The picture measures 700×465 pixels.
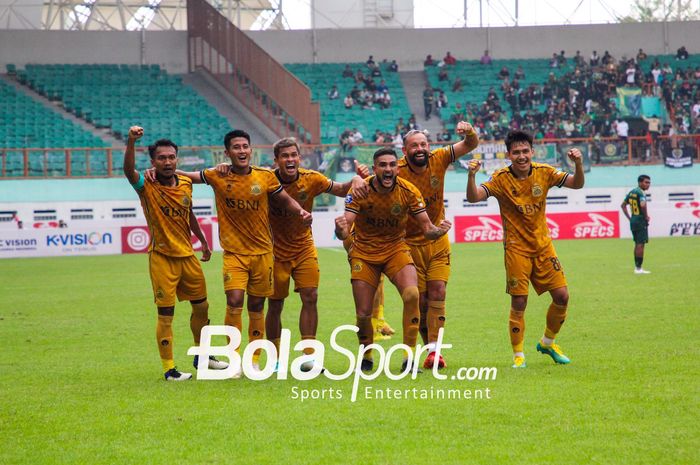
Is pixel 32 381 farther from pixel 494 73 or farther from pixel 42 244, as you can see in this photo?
pixel 494 73

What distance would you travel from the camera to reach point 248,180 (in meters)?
9.54

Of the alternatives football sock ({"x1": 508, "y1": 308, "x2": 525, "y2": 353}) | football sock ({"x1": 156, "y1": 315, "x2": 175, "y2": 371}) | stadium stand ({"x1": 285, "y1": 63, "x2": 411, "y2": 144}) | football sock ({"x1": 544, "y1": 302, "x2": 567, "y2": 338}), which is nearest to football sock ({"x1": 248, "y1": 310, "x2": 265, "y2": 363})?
football sock ({"x1": 156, "y1": 315, "x2": 175, "y2": 371})

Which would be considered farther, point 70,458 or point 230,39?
point 230,39

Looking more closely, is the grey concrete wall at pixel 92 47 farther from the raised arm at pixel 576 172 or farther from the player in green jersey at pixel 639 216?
the raised arm at pixel 576 172

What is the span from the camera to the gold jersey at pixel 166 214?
31.2 feet

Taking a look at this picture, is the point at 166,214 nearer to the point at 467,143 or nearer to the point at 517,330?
the point at 467,143

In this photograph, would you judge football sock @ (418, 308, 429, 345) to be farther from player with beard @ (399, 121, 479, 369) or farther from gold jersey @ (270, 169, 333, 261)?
gold jersey @ (270, 169, 333, 261)

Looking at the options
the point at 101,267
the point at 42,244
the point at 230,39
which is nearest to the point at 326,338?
the point at 101,267

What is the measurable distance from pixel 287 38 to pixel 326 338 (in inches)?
1677

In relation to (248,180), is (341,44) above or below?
above

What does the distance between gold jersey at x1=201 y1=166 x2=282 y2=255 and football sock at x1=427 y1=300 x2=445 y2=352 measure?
1791 millimetres

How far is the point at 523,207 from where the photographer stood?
32.2 ft

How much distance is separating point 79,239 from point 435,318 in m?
26.5

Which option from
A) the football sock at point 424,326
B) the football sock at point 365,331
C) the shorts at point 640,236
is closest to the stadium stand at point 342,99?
the shorts at point 640,236
